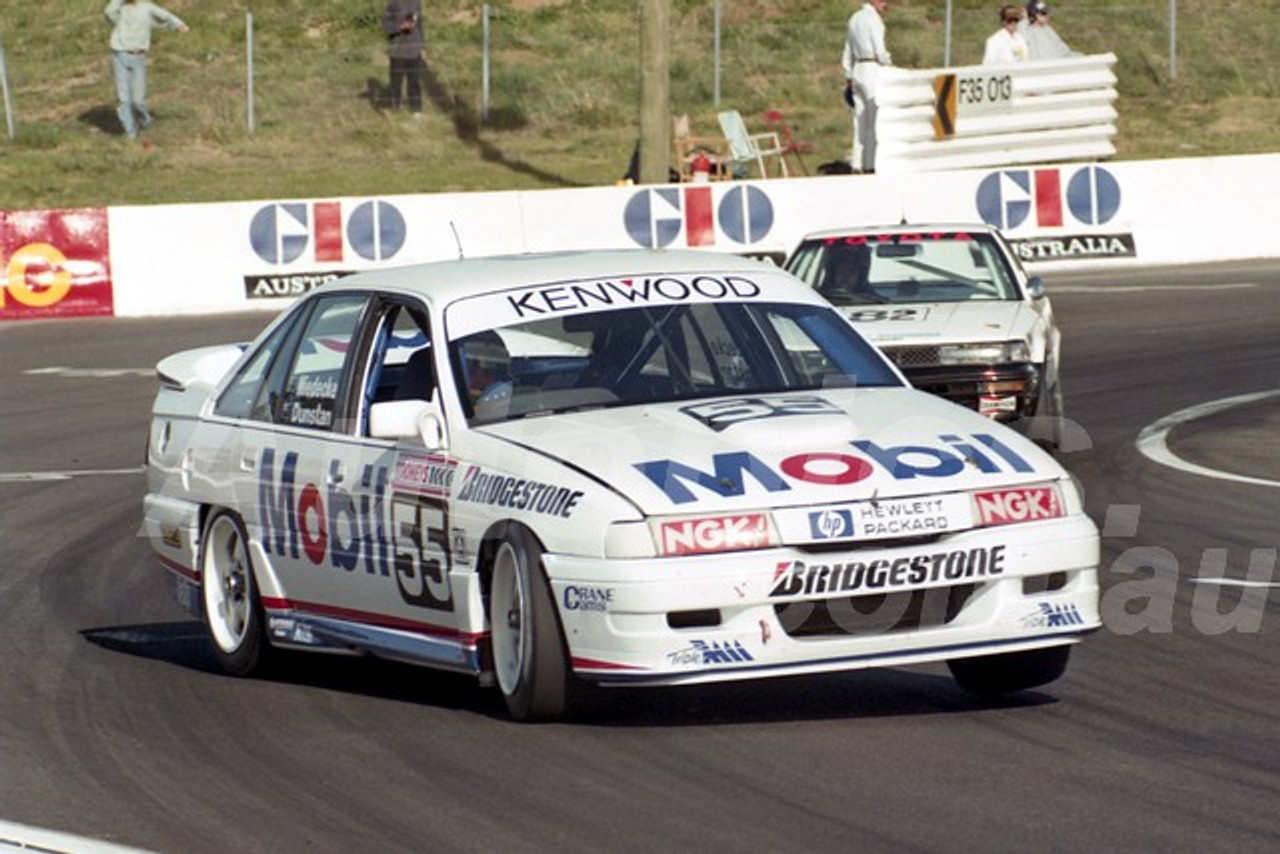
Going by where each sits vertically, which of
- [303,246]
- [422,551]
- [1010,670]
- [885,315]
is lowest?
[303,246]

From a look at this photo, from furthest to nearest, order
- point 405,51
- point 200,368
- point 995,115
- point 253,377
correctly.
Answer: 1. point 405,51
2. point 995,115
3. point 200,368
4. point 253,377

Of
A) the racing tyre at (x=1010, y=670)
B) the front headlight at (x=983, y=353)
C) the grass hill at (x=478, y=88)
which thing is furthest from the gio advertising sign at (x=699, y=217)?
the racing tyre at (x=1010, y=670)

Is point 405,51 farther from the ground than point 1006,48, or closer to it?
closer to it

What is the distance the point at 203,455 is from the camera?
10.1m

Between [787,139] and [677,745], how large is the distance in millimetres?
31326

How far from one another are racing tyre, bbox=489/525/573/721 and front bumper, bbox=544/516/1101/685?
73 mm

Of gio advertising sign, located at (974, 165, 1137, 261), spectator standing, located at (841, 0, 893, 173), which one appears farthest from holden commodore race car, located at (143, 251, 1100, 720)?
spectator standing, located at (841, 0, 893, 173)

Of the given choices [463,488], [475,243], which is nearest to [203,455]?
[463,488]

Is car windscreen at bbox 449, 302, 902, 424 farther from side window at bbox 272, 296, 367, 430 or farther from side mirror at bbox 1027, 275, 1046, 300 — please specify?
side mirror at bbox 1027, 275, 1046, 300

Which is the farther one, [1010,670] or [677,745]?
[1010,670]

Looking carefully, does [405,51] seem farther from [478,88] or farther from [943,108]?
[943,108]

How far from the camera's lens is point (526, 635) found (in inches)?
307

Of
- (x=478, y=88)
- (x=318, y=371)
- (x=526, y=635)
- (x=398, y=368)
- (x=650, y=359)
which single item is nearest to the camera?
(x=526, y=635)

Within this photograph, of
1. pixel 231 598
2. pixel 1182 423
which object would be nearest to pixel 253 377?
pixel 231 598
